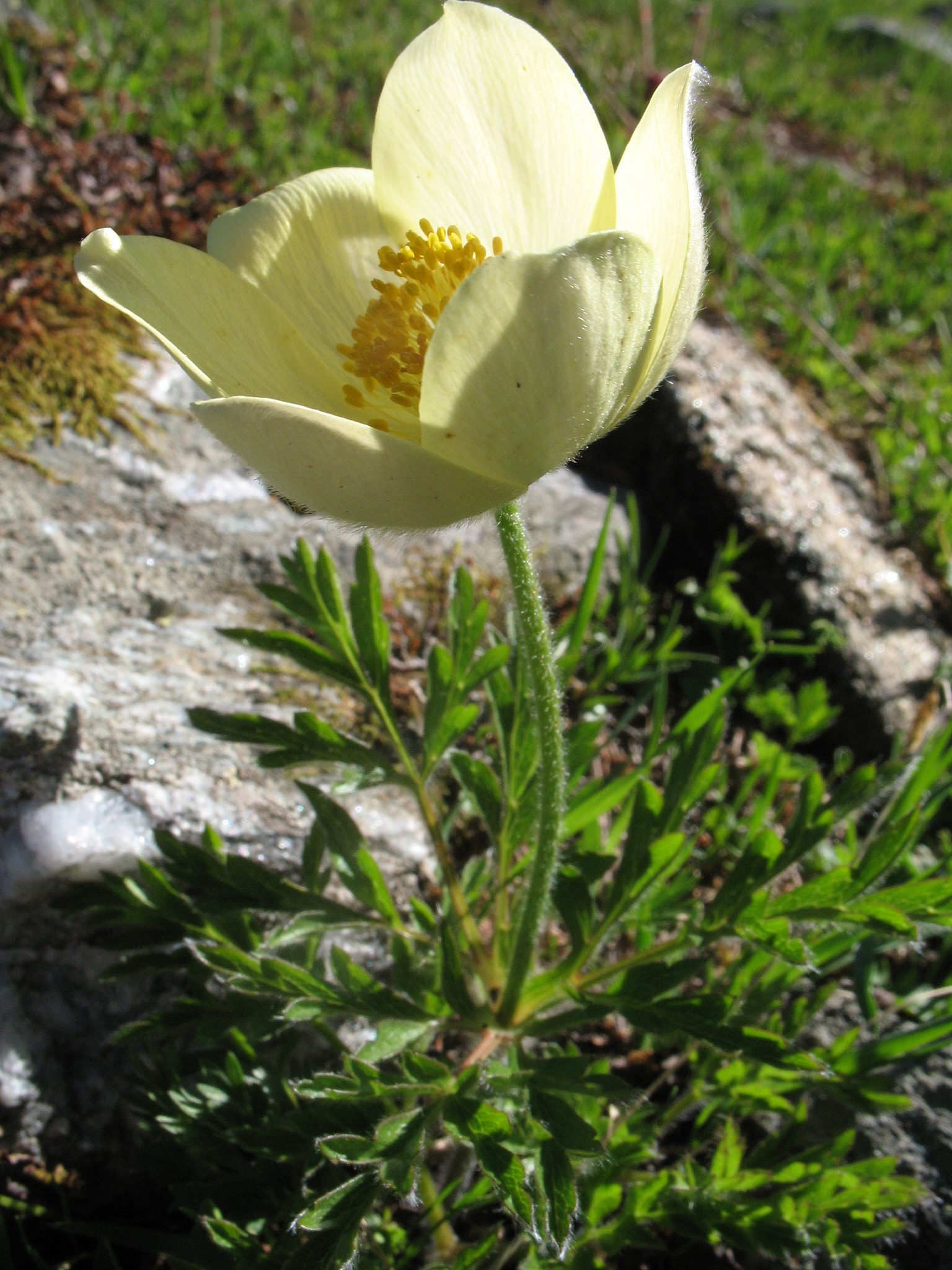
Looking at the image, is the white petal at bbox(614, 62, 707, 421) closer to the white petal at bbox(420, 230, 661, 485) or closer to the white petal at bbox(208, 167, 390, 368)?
A: the white petal at bbox(420, 230, 661, 485)

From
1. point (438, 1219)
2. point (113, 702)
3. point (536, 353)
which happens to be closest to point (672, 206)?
point (536, 353)

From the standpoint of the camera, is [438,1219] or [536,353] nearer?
[536,353]

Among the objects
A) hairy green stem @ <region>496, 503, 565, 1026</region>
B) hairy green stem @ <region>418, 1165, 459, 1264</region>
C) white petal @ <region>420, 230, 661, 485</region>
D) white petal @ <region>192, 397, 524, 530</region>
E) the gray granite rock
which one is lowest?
hairy green stem @ <region>418, 1165, 459, 1264</region>

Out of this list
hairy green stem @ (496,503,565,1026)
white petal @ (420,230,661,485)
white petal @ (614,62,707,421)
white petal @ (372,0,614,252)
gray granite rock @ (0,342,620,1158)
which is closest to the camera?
white petal @ (420,230,661,485)

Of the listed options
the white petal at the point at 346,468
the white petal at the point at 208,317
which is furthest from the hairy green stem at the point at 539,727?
the white petal at the point at 208,317

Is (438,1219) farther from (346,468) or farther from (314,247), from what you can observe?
(314,247)

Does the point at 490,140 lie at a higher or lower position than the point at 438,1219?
higher

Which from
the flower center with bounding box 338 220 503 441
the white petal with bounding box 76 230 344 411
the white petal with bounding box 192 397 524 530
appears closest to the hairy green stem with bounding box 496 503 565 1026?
the white petal with bounding box 192 397 524 530

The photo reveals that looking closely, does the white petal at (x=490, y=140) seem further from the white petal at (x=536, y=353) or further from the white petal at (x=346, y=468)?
the white petal at (x=346, y=468)
